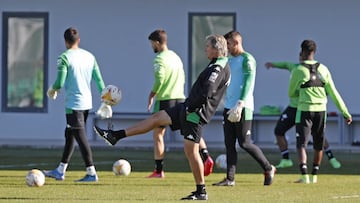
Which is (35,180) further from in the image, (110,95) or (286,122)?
(286,122)

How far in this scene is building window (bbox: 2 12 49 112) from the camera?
26766mm

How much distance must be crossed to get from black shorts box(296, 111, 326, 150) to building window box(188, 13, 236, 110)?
32.4ft

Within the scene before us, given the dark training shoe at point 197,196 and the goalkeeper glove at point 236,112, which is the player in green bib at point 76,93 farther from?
the dark training shoe at point 197,196

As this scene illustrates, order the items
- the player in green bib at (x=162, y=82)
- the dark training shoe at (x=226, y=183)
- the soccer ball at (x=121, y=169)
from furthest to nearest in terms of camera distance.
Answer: the player in green bib at (x=162, y=82) < the soccer ball at (x=121, y=169) < the dark training shoe at (x=226, y=183)

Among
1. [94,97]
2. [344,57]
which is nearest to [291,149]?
[344,57]

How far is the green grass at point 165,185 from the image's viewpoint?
13.8 meters

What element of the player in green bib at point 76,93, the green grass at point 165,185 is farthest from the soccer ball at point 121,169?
the player in green bib at point 76,93

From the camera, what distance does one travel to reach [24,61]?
89.4 feet

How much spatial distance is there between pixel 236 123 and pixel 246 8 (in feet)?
35.3

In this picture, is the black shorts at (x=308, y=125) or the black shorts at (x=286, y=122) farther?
the black shorts at (x=286, y=122)

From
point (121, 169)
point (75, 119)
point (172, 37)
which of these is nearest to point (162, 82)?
point (121, 169)

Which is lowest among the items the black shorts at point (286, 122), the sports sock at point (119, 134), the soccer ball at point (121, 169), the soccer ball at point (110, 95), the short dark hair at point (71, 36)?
the soccer ball at point (121, 169)

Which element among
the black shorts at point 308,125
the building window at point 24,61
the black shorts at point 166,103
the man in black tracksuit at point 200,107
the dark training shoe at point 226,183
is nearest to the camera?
the man in black tracksuit at point 200,107

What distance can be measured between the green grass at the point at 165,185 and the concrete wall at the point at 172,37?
475cm
